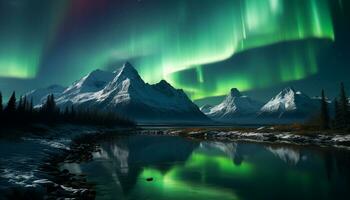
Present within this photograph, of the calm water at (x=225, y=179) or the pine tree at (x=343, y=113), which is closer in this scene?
the calm water at (x=225, y=179)

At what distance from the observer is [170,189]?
3503cm

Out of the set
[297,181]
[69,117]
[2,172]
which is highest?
[69,117]

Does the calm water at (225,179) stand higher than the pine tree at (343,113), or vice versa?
the pine tree at (343,113)

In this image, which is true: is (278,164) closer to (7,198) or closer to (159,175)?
(159,175)

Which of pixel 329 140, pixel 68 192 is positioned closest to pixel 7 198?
pixel 68 192

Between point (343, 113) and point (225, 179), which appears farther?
point (343, 113)

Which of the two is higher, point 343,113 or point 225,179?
point 343,113

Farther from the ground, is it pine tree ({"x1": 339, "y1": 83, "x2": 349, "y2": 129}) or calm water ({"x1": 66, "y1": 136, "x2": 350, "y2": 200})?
pine tree ({"x1": 339, "y1": 83, "x2": 349, "y2": 129})

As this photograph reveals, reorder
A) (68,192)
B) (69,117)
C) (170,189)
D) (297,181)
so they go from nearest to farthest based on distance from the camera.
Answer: (68,192) → (170,189) → (297,181) → (69,117)

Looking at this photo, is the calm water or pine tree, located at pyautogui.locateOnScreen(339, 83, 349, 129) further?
pine tree, located at pyautogui.locateOnScreen(339, 83, 349, 129)

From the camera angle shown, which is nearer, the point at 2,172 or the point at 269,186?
the point at 2,172

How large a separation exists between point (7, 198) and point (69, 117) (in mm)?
168954

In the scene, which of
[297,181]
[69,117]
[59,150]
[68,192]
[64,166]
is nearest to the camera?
[68,192]

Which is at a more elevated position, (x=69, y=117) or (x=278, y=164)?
(x=69, y=117)
